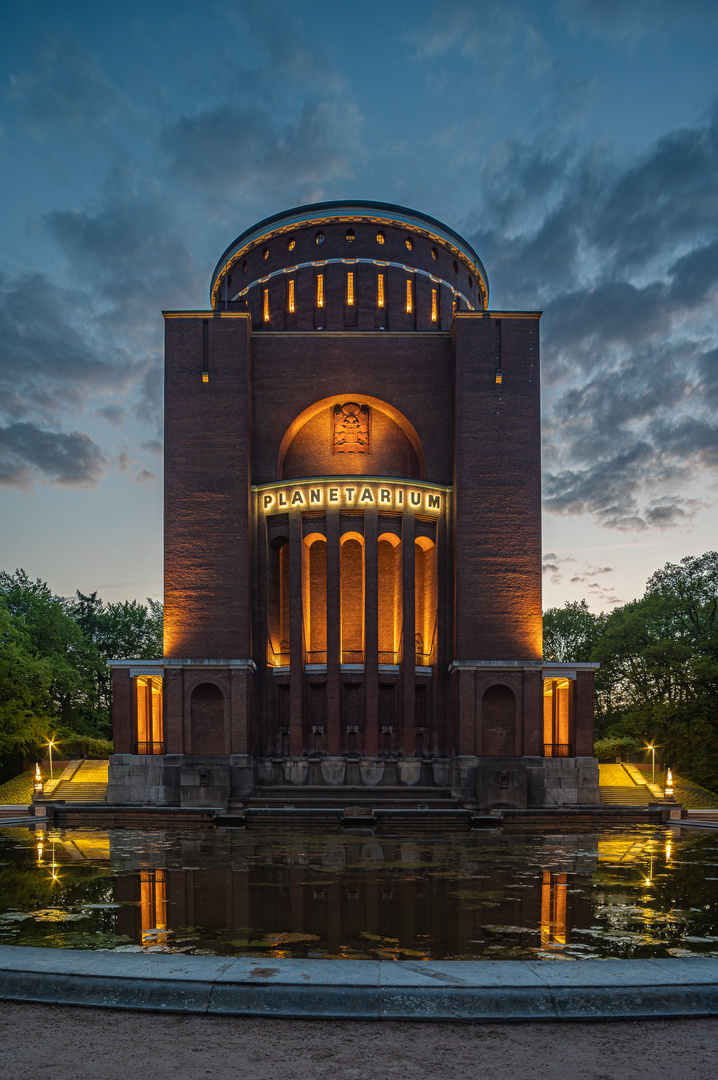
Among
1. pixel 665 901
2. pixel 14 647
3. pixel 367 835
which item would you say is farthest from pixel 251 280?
pixel 665 901

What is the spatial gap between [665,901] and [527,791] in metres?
22.0

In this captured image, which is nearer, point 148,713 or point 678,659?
point 148,713

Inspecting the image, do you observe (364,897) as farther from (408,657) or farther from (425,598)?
(425,598)

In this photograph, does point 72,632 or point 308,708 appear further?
point 72,632

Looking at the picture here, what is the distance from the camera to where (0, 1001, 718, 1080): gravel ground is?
5.27 metres

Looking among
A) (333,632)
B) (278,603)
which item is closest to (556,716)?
(333,632)

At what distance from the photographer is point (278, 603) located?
39438mm

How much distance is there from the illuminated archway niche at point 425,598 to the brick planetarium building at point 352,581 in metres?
0.14

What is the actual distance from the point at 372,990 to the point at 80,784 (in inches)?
1334

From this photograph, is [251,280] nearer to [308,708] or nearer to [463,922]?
[308,708]

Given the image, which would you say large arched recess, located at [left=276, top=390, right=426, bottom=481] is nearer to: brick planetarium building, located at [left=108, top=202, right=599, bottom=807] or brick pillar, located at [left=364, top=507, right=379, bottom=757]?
brick planetarium building, located at [left=108, top=202, right=599, bottom=807]

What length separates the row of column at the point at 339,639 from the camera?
35.8m

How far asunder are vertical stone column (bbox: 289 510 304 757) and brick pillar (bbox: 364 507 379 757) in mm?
2682

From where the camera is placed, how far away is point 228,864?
16641 millimetres
